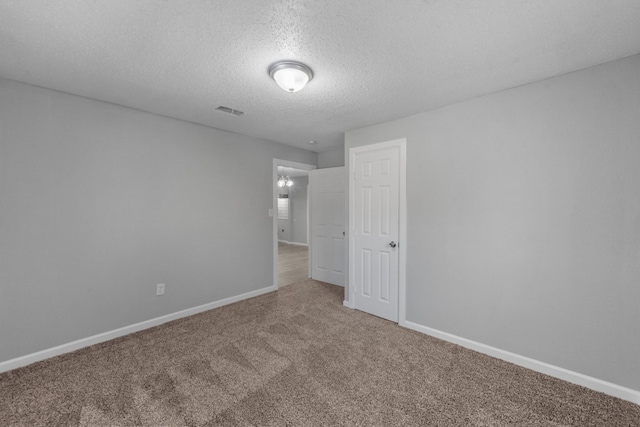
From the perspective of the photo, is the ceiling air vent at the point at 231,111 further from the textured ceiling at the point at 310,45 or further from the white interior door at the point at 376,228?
the white interior door at the point at 376,228

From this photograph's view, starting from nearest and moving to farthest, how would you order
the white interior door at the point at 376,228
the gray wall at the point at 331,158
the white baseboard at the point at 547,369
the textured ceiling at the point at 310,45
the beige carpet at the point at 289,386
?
the textured ceiling at the point at 310,45 → the beige carpet at the point at 289,386 → the white baseboard at the point at 547,369 → the white interior door at the point at 376,228 → the gray wall at the point at 331,158

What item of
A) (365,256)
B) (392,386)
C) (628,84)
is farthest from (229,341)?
(628,84)

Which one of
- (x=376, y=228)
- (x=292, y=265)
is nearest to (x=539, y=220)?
(x=376, y=228)

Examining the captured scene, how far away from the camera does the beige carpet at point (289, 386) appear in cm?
166

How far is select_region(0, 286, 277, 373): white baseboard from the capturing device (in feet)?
7.09

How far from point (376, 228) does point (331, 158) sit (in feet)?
6.78

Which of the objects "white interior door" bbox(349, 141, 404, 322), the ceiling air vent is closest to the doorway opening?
"white interior door" bbox(349, 141, 404, 322)

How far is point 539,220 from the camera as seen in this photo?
2.17 meters

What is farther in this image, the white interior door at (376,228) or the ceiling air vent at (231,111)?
the white interior door at (376,228)

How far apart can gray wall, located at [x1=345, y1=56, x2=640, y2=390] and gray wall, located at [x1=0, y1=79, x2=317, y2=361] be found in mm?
2628

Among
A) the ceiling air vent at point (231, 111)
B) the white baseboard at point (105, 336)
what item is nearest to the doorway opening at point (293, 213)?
the white baseboard at point (105, 336)

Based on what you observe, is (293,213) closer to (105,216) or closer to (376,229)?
(376,229)

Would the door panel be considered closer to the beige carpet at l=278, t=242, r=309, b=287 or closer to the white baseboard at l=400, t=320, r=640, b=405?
the white baseboard at l=400, t=320, r=640, b=405

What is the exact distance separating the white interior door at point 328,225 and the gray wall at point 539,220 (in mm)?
1710
